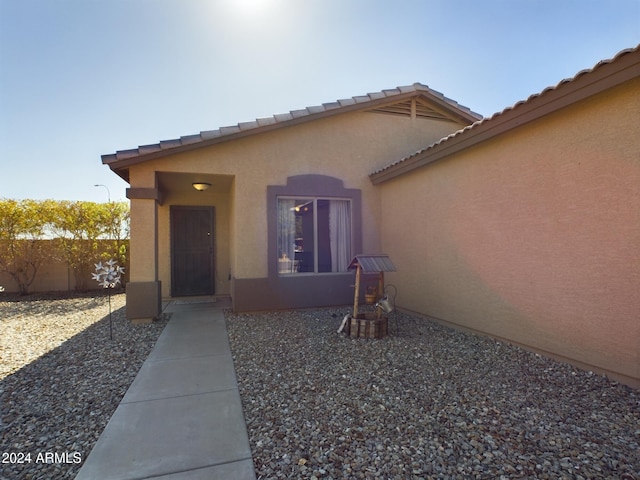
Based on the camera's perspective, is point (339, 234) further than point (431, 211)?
Yes

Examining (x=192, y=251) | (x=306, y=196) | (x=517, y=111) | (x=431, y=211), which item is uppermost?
(x=517, y=111)

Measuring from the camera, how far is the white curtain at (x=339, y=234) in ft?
25.5

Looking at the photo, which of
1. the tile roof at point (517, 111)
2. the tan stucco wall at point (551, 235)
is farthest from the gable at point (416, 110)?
the tan stucco wall at point (551, 235)

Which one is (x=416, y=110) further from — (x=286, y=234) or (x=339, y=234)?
(x=286, y=234)

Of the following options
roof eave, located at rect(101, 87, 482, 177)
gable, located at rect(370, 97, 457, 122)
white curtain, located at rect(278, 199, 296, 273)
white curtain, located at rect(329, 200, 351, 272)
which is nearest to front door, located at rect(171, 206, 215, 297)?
roof eave, located at rect(101, 87, 482, 177)

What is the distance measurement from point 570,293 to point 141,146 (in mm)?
7347

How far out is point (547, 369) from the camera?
3.87 m

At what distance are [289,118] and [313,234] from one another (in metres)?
2.63

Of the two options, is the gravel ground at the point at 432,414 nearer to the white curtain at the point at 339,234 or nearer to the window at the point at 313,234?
the window at the point at 313,234

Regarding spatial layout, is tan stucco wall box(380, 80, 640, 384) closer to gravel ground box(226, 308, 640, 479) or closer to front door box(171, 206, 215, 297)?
gravel ground box(226, 308, 640, 479)

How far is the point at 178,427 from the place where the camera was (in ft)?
9.22

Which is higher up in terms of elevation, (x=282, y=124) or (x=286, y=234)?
(x=282, y=124)

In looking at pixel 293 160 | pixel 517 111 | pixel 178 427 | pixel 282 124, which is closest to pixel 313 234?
pixel 293 160

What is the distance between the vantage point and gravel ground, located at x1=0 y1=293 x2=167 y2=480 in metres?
2.44
